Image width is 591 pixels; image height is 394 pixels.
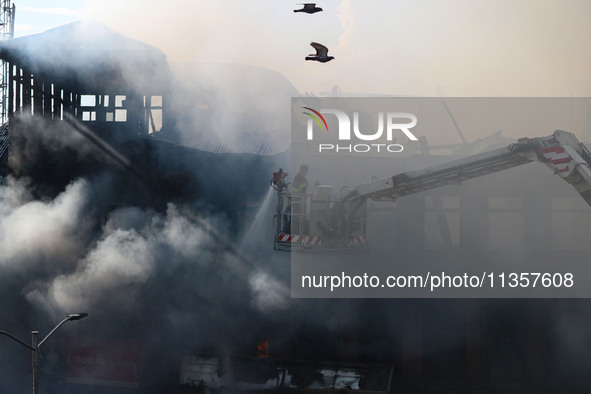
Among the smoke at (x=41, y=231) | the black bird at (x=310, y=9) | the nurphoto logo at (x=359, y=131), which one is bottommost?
the smoke at (x=41, y=231)

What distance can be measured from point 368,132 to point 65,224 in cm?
905

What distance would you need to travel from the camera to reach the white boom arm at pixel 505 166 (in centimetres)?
877

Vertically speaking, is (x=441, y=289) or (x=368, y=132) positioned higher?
(x=368, y=132)

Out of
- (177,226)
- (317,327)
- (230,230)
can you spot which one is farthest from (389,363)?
(177,226)

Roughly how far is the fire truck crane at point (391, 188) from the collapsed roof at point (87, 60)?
798 centimetres

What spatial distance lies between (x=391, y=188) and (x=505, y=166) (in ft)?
6.31

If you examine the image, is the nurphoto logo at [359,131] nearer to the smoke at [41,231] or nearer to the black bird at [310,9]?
the black bird at [310,9]

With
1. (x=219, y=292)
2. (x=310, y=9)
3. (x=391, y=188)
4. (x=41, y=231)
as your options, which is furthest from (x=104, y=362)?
(x=310, y=9)

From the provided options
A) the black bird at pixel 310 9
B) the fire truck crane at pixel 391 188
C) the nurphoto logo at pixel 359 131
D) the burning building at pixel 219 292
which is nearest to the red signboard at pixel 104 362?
the burning building at pixel 219 292

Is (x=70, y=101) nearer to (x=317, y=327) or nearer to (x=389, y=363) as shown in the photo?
(x=317, y=327)

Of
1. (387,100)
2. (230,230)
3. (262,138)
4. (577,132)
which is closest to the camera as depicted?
(230,230)

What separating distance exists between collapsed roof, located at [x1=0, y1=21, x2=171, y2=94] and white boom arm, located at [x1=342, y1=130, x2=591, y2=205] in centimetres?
937

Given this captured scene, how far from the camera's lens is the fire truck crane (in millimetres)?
8906

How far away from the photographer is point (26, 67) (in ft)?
54.6
